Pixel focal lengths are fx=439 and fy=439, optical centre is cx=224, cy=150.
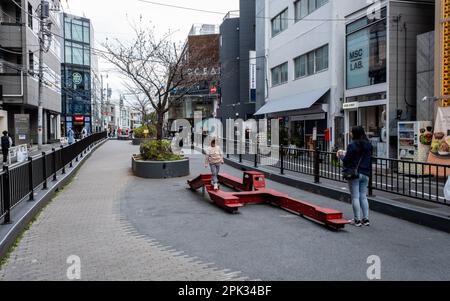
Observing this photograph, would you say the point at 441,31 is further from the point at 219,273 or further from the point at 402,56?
the point at 219,273

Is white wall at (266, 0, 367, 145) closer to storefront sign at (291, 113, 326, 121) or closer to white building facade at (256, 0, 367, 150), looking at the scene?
Result: white building facade at (256, 0, 367, 150)

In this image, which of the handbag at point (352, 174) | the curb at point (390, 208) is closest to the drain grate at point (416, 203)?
the curb at point (390, 208)

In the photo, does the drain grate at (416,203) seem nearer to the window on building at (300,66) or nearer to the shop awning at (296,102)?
the shop awning at (296,102)

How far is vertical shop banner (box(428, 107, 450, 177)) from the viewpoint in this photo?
44.9 feet

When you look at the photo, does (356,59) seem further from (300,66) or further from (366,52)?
(300,66)

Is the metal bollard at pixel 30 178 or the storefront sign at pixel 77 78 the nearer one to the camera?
the metal bollard at pixel 30 178

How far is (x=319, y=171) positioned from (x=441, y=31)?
20.6ft

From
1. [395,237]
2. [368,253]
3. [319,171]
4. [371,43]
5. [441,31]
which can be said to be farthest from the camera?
[371,43]

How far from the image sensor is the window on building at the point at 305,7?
2379 centimetres

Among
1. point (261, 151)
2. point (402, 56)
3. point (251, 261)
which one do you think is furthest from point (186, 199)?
point (402, 56)

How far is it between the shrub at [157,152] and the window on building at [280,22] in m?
15.2

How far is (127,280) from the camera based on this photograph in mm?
5242

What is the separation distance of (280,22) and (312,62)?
6769 millimetres

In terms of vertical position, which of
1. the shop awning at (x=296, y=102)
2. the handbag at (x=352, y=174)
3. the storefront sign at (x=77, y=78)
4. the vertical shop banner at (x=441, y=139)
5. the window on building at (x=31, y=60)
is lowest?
the handbag at (x=352, y=174)
